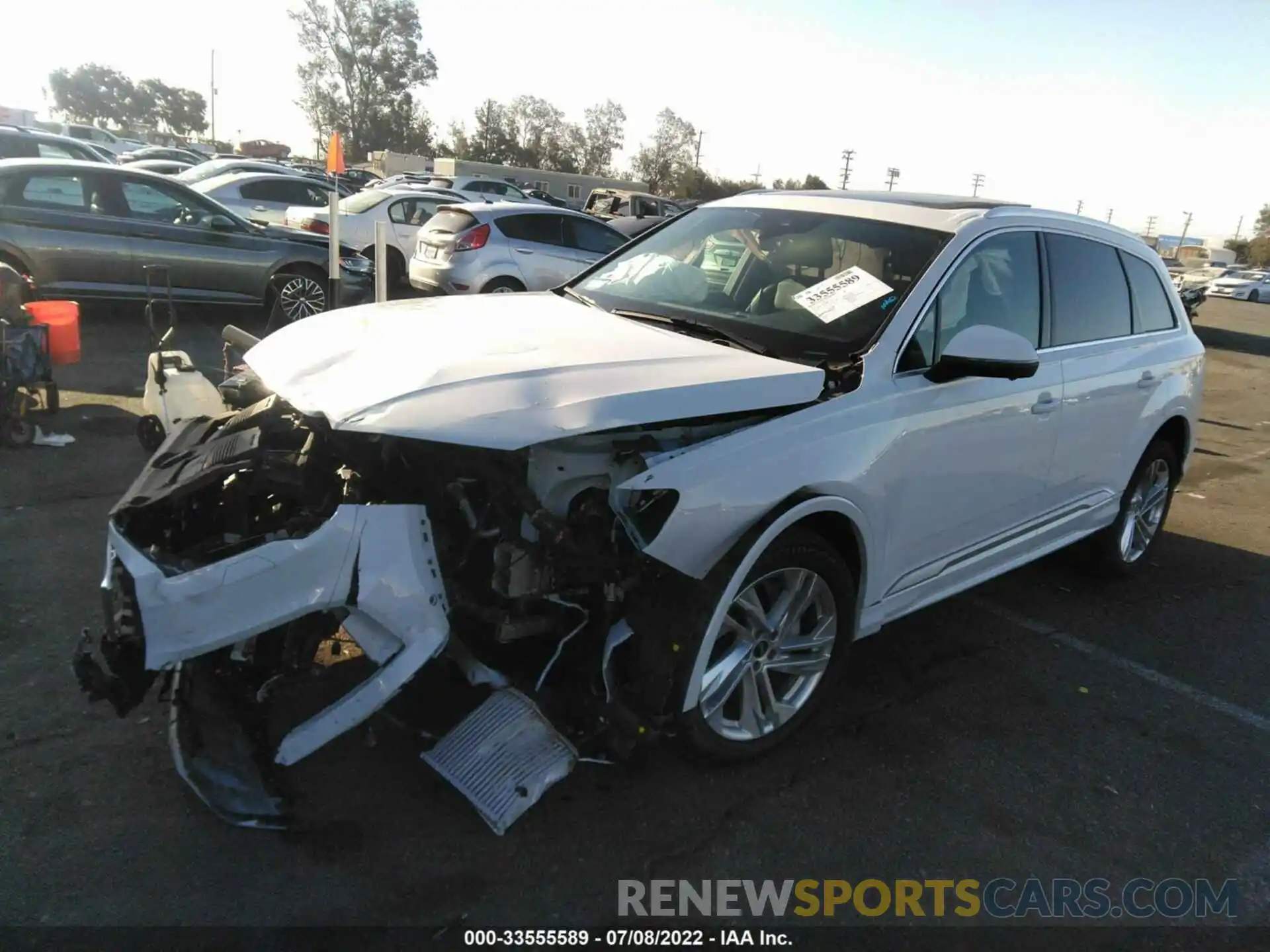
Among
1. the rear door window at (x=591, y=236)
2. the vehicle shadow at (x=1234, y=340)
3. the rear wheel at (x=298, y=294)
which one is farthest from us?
the vehicle shadow at (x=1234, y=340)

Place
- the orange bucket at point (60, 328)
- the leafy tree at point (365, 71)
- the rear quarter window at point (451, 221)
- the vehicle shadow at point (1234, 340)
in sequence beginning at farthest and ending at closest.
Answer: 1. the leafy tree at point (365, 71)
2. the vehicle shadow at point (1234, 340)
3. the rear quarter window at point (451, 221)
4. the orange bucket at point (60, 328)

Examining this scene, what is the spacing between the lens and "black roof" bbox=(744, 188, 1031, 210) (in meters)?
4.11

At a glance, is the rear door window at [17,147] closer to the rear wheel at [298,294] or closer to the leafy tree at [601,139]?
the rear wheel at [298,294]

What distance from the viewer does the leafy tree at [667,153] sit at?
291ft

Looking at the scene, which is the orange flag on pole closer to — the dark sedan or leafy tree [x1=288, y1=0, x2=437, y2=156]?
the dark sedan

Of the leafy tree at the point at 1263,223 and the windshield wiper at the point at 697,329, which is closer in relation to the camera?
the windshield wiper at the point at 697,329

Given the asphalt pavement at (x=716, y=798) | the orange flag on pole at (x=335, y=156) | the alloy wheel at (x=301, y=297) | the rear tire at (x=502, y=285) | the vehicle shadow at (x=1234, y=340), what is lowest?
the vehicle shadow at (x=1234, y=340)

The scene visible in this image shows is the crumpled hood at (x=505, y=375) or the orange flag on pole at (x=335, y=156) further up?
the orange flag on pole at (x=335, y=156)

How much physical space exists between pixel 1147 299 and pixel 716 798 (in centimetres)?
391

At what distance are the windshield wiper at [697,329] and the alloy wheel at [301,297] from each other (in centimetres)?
721

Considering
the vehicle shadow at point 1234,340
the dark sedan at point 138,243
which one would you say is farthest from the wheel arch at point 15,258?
the vehicle shadow at point 1234,340

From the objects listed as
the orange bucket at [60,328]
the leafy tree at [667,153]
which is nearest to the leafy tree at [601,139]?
the leafy tree at [667,153]

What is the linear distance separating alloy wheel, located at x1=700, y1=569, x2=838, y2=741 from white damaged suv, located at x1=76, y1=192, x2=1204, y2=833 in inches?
0.4

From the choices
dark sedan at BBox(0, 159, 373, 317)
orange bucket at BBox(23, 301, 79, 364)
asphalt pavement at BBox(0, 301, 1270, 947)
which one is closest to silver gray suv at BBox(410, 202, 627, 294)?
dark sedan at BBox(0, 159, 373, 317)
